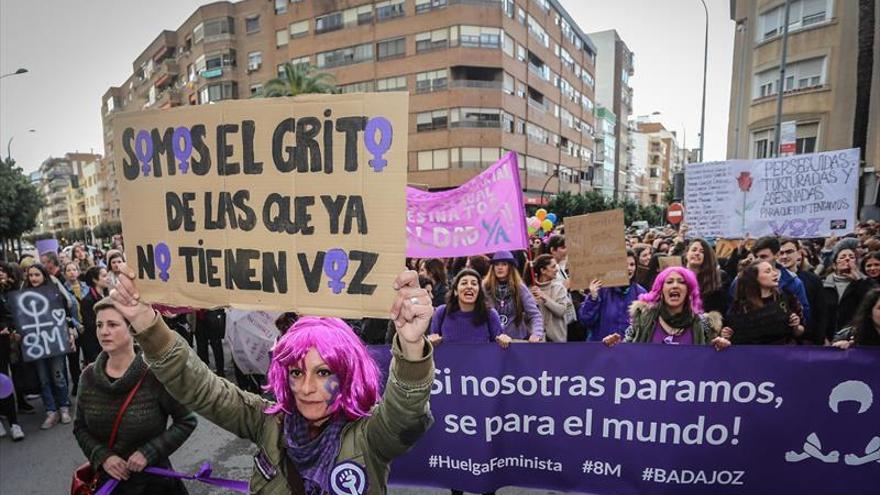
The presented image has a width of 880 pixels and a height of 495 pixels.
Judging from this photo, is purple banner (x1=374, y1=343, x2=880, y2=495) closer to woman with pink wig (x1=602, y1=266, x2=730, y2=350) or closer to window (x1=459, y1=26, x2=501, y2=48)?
woman with pink wig (x1=602, y1=266, x2=730, y2=350)

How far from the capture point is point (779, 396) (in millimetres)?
2863

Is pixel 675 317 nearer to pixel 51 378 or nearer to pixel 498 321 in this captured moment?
pixel 498 321

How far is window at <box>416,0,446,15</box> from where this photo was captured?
111 ft

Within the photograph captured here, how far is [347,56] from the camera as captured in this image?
37.1 meters

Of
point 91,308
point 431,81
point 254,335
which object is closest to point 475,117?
point 431,81

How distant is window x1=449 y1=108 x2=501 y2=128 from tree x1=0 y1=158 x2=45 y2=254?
1060 inches

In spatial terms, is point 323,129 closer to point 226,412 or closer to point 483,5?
point 226,412

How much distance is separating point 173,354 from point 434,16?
3692 centimetres

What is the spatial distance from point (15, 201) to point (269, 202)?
1338 inches

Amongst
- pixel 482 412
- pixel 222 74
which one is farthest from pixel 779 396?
pixel 222 74

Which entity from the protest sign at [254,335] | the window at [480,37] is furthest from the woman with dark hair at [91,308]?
the window at [480,37]

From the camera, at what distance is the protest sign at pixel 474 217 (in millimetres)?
4578

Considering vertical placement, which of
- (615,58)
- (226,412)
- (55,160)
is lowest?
(226,412)

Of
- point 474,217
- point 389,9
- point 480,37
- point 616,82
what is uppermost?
point 616,82
